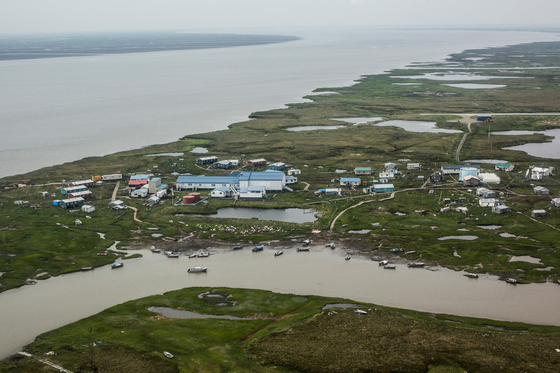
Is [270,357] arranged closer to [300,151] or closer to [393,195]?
[393,195]

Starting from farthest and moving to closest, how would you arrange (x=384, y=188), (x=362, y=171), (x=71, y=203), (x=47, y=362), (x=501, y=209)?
1. (x=362, y=171)
2. (x=384, y=188)
3. (x=71, y=203)
4. (x=501, y=209)
5. (x=47, y=362)

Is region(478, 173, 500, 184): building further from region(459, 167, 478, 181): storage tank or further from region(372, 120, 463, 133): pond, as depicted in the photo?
region(372, 120, 463, 133): pond

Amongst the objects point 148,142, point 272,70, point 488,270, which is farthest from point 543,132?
point 272,70

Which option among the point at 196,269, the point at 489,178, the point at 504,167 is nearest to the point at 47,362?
the point at 196,269

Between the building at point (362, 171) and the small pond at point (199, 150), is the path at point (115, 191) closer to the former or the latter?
the small pond at point (199, 150)

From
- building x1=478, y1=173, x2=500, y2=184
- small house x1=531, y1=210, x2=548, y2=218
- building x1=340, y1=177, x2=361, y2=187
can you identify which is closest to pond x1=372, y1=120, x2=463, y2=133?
building x1=478, y1=173, x2=500, y2=184

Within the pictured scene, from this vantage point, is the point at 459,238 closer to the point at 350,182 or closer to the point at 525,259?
the point at 525,259
